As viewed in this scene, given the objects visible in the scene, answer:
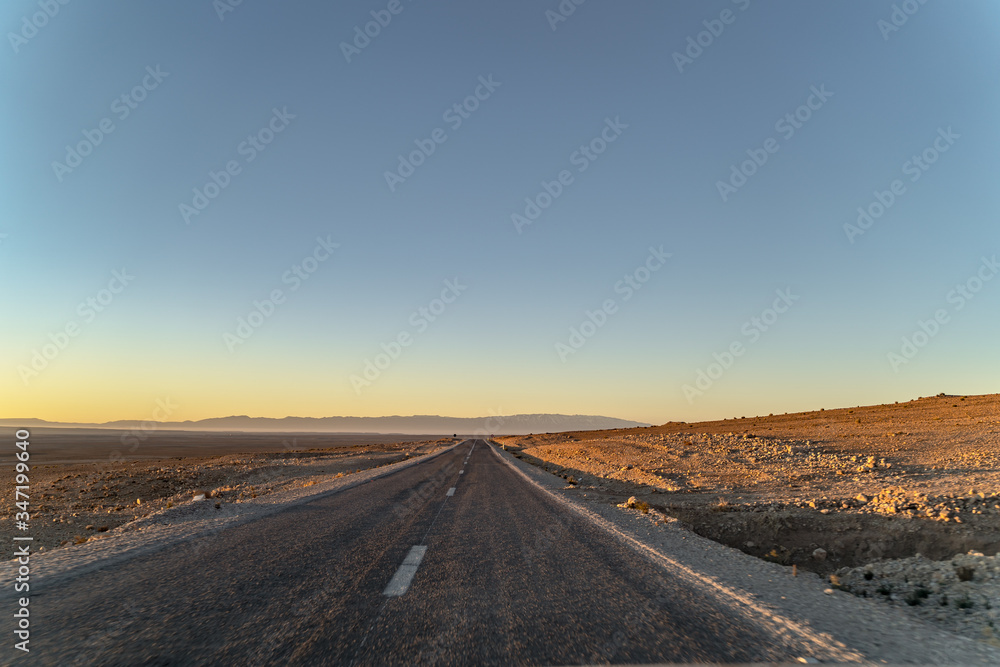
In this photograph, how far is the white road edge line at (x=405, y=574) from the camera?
17.9 feet

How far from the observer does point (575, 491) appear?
18.6 metres

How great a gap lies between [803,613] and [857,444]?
112ft

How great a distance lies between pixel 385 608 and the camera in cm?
486

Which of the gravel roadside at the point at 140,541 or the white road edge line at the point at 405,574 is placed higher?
the white road edge line at the point at 405,574

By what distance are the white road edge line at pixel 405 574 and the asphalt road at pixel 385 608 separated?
0.03m

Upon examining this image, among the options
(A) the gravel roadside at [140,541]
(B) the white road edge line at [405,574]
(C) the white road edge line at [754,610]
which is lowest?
(A) the gravel roadside at [140,541]

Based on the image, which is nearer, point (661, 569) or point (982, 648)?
point (982, 648)

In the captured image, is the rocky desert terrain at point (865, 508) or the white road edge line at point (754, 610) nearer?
the white road edge line at point (754, 610)

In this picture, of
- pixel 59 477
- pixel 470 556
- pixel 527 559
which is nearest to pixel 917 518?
pixel 527 559

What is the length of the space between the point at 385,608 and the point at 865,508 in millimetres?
12094

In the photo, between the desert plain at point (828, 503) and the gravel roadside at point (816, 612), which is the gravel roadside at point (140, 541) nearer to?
the desert plain at point (828, 503)

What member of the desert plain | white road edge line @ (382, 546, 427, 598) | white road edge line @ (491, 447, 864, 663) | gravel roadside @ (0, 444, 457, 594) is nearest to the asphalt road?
white road edge line @ (382, 546, 427, 598)

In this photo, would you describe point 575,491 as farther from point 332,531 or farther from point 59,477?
point 59,477

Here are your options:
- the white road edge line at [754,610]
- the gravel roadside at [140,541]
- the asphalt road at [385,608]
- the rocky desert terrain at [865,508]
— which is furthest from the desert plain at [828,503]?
the asphalt road at [385,608]
